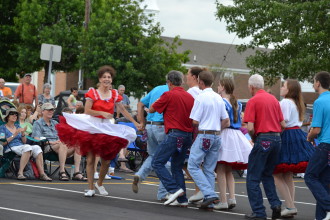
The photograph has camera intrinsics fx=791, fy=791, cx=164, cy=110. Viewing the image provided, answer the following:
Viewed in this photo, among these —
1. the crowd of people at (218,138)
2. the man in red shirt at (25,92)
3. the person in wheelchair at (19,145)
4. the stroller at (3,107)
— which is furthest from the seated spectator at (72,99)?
the crowd of people at (218,138)

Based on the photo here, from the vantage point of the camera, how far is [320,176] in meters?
10.8

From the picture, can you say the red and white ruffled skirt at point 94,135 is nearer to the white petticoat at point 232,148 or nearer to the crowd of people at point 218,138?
the crowd of people at point 218,138

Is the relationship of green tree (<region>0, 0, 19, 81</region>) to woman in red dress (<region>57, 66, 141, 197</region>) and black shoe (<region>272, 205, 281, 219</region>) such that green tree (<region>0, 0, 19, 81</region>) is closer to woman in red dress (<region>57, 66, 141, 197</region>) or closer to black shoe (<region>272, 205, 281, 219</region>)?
Answer: woman in red dress (<region>57, 66, 141, 197</region>)

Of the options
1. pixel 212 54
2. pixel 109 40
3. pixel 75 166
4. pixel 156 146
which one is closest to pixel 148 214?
pixel 156 146

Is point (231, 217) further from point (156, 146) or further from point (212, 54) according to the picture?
point (212, 54)

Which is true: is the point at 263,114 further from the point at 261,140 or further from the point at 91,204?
the point at 91,204

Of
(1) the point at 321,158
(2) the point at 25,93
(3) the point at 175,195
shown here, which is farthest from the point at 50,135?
(1) the point at 321,158

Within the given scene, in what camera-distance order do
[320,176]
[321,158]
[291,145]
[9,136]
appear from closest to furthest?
[321,158]
[320,176]
[291,145]
[9,136]

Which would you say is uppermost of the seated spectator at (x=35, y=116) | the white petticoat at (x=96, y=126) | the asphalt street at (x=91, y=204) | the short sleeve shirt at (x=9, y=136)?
the white petticoat at (x=96, y=126)

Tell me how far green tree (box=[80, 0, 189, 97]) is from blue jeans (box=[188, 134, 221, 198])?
2631 centimetres

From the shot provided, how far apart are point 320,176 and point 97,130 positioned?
3680mm

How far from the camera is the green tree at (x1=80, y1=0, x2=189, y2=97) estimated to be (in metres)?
38.8

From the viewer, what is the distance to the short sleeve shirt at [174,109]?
11977mm

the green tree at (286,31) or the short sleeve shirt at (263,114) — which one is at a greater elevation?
the green tree at (286,31)
